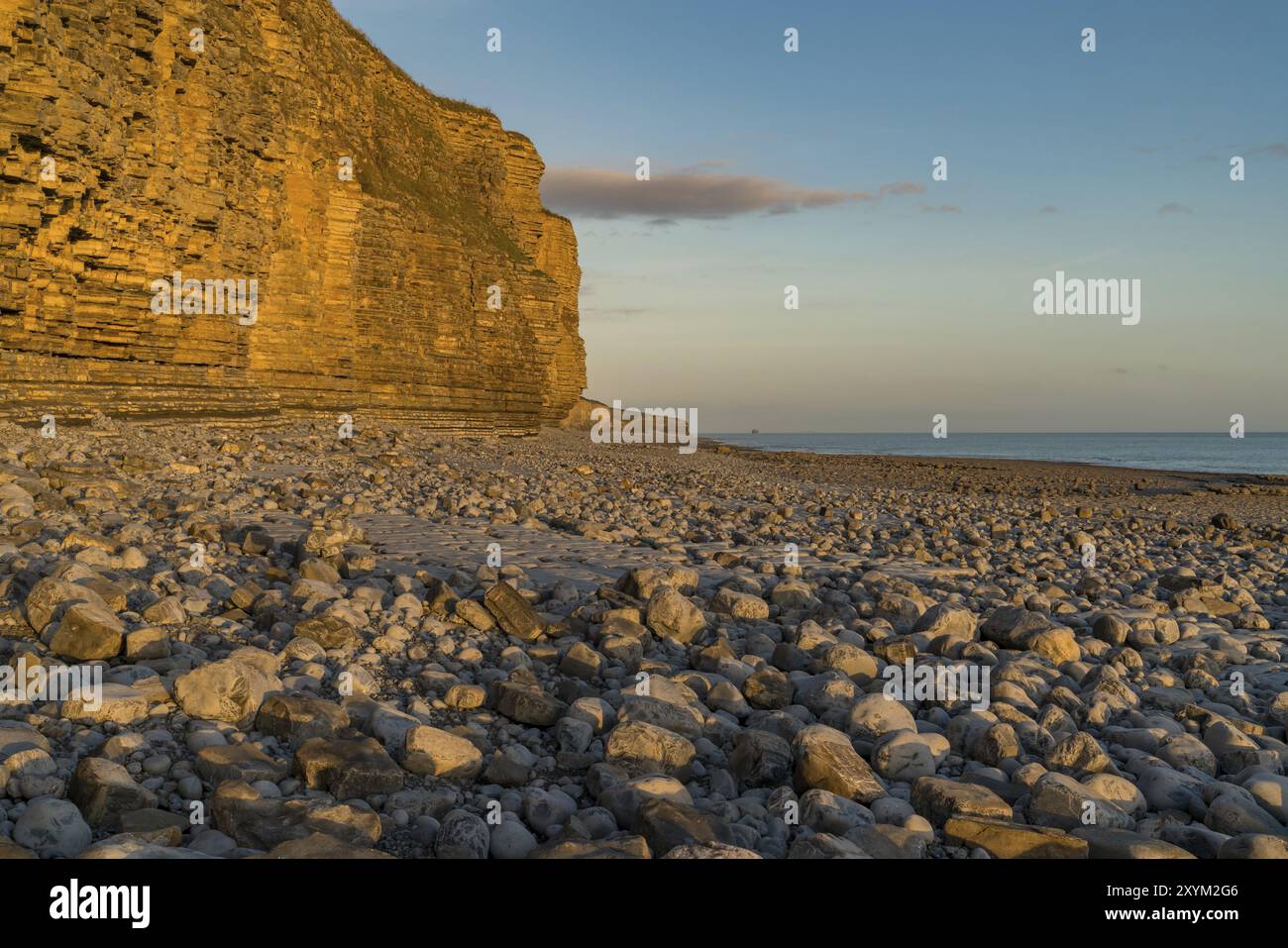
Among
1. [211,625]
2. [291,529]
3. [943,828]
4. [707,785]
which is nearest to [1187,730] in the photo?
[943,828]

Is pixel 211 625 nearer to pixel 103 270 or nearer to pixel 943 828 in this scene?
pixel 943 828

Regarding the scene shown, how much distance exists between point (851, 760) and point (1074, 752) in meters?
1.08

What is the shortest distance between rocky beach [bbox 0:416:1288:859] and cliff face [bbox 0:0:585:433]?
20.6 ft

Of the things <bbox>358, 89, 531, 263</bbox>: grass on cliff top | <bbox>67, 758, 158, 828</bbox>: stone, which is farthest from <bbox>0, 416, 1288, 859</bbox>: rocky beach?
<bbox>358, 89, 531, 263</bbox>: grass on cliff top

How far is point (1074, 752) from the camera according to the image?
12.7 feet

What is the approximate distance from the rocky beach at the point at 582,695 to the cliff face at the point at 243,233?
6287mm

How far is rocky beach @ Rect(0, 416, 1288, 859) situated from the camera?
3008 millimetres

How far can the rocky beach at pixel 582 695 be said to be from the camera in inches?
118

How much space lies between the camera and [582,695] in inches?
177
